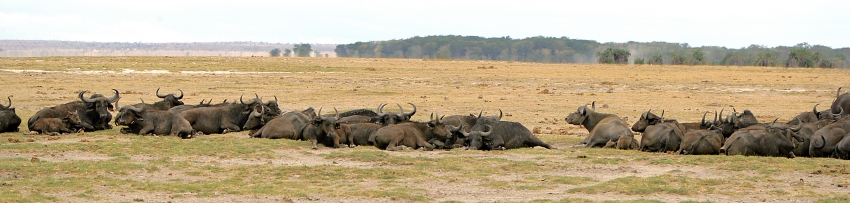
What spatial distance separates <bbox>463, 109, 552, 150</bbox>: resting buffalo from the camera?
1617 cm

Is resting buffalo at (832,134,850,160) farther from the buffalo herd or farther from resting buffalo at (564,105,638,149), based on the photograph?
resting buffalo at (564,105,638,149)

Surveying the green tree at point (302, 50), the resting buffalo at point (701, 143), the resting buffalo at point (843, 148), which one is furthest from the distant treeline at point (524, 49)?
the resting buffalo at point (843, 148)

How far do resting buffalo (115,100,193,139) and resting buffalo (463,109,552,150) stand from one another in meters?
5.24

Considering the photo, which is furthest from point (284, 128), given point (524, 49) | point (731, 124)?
point (524, 49)

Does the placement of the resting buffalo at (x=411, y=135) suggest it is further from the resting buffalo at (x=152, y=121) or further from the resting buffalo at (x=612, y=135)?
the resting buffalo at (x=152, y=121)

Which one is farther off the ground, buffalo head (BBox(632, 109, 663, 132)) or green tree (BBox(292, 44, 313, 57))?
buffalo head (BBox(632, 109, 663, 132))

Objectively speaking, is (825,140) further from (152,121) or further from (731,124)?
(152,121)

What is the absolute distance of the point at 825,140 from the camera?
14.9 metres

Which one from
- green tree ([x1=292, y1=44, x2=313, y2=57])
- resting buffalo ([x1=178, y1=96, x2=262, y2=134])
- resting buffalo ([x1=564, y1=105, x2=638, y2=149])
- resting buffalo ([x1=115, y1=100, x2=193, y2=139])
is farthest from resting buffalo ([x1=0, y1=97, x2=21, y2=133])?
green tree ([x1=292, y1=44, x2=313, y2=57])

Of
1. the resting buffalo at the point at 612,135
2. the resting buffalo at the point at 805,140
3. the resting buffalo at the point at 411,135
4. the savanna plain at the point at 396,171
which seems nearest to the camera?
the savanna plain at the point at 396,171

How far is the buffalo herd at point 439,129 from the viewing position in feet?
49.5

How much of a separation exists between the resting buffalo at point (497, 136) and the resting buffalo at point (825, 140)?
13.9 ft

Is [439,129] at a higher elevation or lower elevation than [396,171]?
higher

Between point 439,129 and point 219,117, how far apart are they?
15.7 ft
